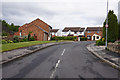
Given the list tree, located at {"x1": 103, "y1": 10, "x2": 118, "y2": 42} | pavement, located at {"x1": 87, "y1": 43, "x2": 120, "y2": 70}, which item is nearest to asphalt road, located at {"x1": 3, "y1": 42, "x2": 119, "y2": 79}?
pavement, located at {"x1": 87, "y1": 43, "x2": 120, "y2": 70}

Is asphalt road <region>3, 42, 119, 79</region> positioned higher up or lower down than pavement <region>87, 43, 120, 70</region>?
lower down

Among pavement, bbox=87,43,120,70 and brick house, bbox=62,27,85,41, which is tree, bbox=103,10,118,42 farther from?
brick house, bbox=62,27,85,41

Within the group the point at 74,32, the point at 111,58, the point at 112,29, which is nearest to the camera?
the point at 111,58

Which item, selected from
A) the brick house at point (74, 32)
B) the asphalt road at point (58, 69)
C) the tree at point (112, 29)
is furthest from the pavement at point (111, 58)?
the brick house at point (74, 32)

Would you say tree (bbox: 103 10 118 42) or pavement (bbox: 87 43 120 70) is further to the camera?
tree (bbox: 103 10 118 42)

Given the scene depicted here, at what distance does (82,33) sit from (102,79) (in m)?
59.1

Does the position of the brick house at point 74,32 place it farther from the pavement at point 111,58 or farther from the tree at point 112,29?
the pavement at point 111,58

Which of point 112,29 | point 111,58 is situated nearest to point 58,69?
point 111,58

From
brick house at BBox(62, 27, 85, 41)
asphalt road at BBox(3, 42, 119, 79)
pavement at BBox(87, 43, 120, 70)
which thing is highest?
brick house at BBox(62, 27, 85, 41)

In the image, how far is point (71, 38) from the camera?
50.5m

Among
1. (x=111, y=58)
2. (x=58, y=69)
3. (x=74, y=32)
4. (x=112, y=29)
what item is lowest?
(x=58, y=69)

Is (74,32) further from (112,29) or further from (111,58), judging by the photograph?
(111,58)

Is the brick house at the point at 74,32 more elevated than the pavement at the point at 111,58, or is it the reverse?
the brick house at the point at 74,32

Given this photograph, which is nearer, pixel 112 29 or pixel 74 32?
pixel 112 29
